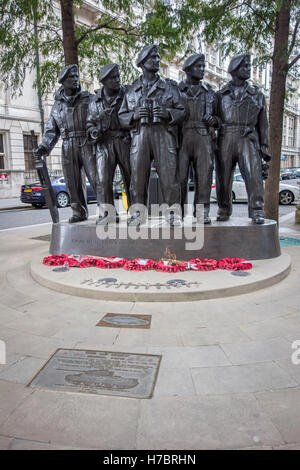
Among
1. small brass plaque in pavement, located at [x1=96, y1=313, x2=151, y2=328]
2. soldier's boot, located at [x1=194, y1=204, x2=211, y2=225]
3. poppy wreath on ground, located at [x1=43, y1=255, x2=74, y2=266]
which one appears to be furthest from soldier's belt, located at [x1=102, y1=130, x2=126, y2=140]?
small brass plaque in pavement, located at [x1=96, y1=313, x2=151, y2=328]

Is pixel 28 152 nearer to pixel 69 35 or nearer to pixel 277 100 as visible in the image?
pixel 69 35

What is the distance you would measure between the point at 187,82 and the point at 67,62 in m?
3.48

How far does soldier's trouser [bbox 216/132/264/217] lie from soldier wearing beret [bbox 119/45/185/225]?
0.80 meters

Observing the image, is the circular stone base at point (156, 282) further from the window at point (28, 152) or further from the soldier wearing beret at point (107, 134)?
the window at point (28, 152)

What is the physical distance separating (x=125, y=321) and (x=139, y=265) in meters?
1.51

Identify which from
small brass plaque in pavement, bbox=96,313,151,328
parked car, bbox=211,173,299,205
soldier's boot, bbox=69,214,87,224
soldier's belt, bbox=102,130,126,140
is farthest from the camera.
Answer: parked car, bbox=211,173,299,205

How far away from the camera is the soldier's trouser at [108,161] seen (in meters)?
5.71

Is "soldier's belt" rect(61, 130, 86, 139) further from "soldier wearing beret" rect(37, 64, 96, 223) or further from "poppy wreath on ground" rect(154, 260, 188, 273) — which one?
"poppy wreath on ground" rect(154, 260, 188, 273)

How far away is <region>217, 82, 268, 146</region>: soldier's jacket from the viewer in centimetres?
528

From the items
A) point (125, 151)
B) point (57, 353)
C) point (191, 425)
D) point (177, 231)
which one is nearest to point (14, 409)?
point (57, 353)

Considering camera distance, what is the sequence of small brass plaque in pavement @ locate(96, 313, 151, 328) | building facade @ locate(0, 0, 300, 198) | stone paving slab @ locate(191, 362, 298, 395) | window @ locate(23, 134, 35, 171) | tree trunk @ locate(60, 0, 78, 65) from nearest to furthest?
stone paving slab @ locate(191, 362, 298, 395)
small brass plaque in pavement @ locate(96, 313, 151, 328)
tree trunk @ locate(60, 0, 78, 65)
building facade @ locate(0, 0, 300, 198)
window @ locate(23, 134, 35, 171)

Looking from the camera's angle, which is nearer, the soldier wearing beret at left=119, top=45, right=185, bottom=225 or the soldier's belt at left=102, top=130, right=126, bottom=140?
the soldier wearing beret at left=119, top=45, right=185, bottom=225

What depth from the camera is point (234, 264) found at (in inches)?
193

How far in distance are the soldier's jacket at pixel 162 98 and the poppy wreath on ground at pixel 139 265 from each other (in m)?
1.92
